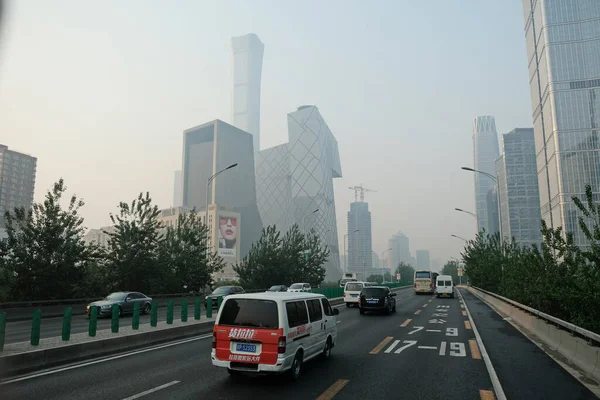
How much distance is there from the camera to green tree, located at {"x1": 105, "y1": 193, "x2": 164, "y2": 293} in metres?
31.3

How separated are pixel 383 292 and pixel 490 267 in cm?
2100

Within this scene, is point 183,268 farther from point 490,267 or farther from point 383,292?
point 490,267

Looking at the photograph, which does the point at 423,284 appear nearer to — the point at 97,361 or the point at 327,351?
the point at 327,351

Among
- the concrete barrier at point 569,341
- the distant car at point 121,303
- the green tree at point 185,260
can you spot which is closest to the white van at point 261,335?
the concrete barrier at point 569,341

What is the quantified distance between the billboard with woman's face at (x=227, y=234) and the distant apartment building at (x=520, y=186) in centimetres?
10542

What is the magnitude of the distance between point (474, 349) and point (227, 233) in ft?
546

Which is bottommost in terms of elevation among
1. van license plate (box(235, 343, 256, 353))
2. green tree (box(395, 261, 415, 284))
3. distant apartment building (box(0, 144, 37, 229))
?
green tree (box(395, 261, 415, 284))

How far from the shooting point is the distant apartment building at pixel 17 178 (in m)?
130

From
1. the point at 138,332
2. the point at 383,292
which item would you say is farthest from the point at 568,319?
the point at 138,332

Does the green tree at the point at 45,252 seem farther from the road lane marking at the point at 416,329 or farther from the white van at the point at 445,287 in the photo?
the white van at the point at 445,287

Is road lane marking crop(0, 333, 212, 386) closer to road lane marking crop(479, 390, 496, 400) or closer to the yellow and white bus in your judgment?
road lane marking crop(479, 390, 496, 400)

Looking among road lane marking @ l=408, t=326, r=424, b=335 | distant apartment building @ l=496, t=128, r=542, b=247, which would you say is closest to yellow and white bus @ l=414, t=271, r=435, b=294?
road lane marking @ l=408, t=326, r=424, b=335

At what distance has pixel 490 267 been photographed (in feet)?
137

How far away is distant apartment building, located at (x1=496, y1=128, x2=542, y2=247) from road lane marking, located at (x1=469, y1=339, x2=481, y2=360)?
16984 centimetres
